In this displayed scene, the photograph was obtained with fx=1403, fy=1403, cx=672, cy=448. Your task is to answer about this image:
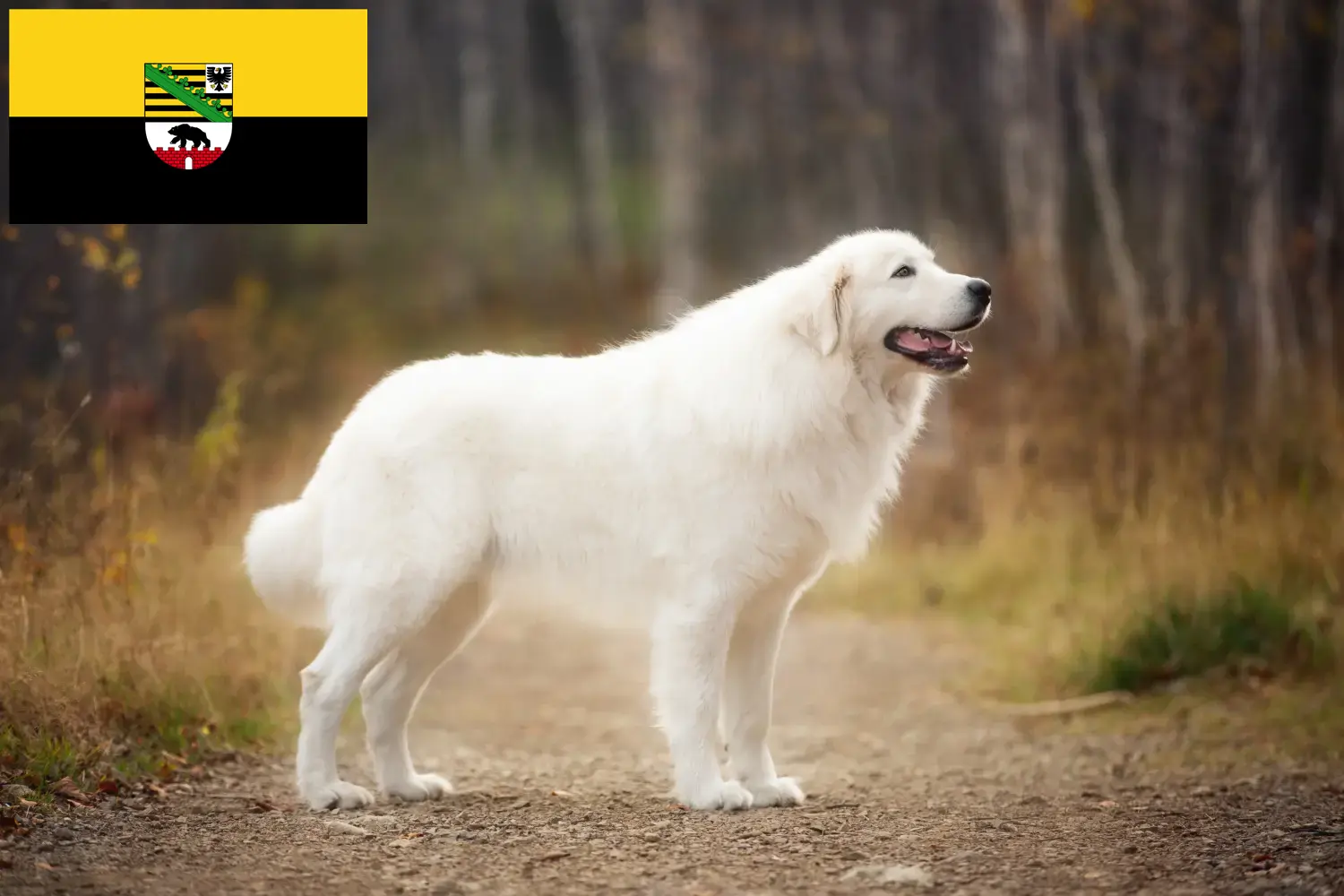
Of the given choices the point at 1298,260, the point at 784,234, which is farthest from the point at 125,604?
the point at 784,234

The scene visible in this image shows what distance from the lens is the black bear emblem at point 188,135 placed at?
668 centimetres

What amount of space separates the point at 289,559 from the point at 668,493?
135cm

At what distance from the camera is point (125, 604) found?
5.43 m

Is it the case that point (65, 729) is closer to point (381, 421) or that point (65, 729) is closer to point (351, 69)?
point (381, 421)

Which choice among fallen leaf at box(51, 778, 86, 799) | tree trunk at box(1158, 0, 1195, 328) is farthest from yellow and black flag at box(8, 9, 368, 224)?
tree trunk at box(1158, 0, 1195, 328)

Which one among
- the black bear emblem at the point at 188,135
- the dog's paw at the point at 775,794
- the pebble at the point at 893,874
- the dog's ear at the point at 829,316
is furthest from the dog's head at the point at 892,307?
the black bear emblem at the point at 188,135

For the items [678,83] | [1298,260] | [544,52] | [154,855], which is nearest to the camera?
[154,855]

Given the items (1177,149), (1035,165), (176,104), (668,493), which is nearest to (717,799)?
(668,493)

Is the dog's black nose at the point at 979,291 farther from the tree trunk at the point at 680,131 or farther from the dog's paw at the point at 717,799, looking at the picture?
the tree trunk at the point at 680,131

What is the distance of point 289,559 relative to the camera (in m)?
4.83

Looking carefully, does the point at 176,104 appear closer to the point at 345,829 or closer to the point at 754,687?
the point at 345,829

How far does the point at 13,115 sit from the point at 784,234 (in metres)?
16.9

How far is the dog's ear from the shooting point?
4.58 meters

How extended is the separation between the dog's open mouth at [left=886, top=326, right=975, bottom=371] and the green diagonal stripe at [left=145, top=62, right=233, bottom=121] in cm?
365
